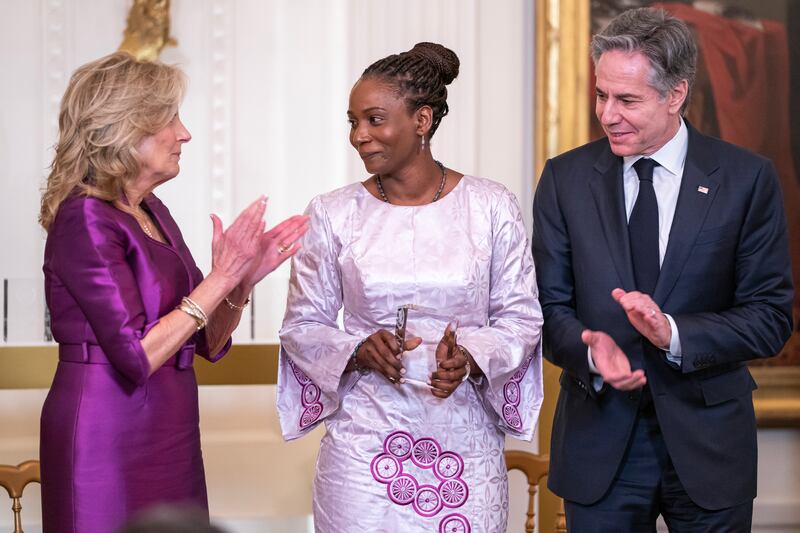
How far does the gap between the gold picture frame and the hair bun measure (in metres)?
1.85

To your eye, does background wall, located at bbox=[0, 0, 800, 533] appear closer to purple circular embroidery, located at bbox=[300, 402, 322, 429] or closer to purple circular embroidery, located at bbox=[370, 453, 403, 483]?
purple circular embroidery, located at bbox=[300, 402, 322, 429]

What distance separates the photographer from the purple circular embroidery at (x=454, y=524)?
3131 millimetres

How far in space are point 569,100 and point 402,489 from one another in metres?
Result: 2.54

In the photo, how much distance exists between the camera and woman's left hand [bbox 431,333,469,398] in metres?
3.00

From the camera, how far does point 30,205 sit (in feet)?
16.7

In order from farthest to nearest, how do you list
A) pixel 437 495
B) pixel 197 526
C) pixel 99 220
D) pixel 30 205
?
1. pixel 30 205
2. pixel 437 495
3. pixel 99 220
4. pixel 197 526

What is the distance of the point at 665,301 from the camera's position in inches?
124

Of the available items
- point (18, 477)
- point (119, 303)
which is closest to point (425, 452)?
point (119, 303)

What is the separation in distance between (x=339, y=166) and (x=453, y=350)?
2.43 metres

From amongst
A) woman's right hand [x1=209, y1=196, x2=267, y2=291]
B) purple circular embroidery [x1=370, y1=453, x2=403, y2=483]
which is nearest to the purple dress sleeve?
woman's right hand [x1=209, y1=196, x2=267, y2=291]

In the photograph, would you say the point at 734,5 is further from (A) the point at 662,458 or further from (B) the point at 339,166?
(A) the point at 662,458

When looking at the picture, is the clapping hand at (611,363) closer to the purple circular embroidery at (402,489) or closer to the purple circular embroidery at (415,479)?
the purple circular embroidery at (415,479)

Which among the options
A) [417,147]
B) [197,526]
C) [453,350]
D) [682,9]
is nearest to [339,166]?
[682,9]

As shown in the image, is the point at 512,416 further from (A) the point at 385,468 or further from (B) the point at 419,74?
(B) the point at 419,74
